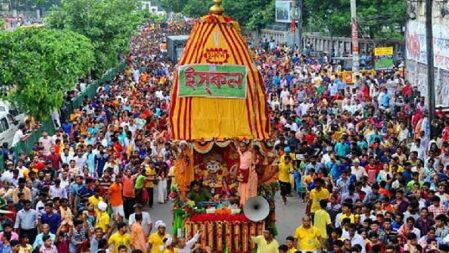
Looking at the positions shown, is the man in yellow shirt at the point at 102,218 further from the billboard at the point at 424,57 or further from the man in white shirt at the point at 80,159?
the billboard at the point at 424,57

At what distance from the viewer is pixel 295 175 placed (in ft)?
72.5

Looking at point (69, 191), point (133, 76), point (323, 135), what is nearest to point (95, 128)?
point (323, 135)

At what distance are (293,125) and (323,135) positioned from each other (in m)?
2.05

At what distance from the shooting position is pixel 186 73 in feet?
55.7

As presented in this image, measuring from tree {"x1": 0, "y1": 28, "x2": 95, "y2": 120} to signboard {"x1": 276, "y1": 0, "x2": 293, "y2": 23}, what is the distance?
89.0 feet

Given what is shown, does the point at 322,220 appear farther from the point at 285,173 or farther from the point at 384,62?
the point at 384,62

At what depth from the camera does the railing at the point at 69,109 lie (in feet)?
81.9

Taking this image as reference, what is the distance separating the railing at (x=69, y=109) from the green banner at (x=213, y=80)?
7.17m

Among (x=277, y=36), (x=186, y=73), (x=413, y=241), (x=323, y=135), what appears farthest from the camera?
(x=277, y=36)

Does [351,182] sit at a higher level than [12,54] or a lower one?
lower

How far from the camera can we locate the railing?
24969 mm

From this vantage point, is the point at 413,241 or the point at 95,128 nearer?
the point at 413,241

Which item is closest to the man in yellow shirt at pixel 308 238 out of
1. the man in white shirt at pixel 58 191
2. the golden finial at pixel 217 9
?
the golden finial at pixel 217 9

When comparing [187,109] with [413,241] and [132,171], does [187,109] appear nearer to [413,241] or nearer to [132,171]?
[132,171]
